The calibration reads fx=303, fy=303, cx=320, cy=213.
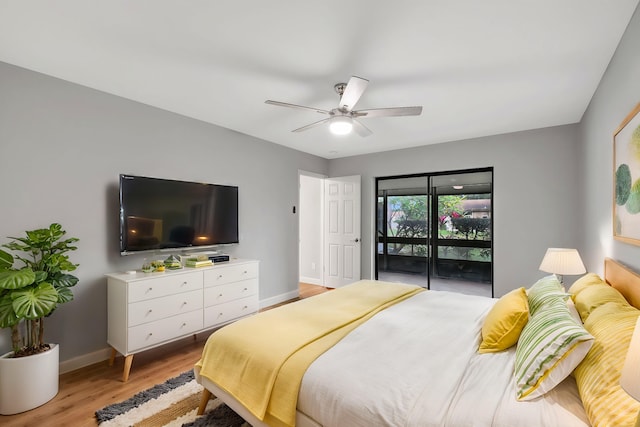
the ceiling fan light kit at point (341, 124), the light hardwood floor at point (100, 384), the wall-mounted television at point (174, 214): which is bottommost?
the light hardwood floor at point (100, 384)

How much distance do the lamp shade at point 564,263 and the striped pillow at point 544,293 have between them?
806mm

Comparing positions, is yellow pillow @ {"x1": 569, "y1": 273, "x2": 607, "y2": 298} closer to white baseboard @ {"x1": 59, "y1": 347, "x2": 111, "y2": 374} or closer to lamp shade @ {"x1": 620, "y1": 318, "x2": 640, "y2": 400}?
lamp shade @ {"x1": 620, "y1": 318, "x2": 640, "y2": 400}

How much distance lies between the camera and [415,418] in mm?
1195

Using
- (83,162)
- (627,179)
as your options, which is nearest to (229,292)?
(83,162)

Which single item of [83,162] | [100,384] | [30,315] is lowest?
[100,384]

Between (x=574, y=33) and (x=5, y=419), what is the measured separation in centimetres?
449

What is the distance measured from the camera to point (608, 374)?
1.07 m

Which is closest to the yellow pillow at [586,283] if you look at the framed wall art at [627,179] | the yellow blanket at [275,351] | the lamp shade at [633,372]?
the framed wall art at [627,179]

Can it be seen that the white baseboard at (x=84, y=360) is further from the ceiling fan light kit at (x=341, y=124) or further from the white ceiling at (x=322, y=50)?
the ceiling fan light kit at (x=341, y=124)

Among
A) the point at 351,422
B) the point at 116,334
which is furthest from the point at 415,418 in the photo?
the point at 116,334

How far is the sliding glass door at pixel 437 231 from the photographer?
196 inches

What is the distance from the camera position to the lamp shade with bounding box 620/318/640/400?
750 mm

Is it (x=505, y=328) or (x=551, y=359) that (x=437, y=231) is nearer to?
(x=505, y=328)

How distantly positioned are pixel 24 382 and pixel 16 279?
→ 0.75m
